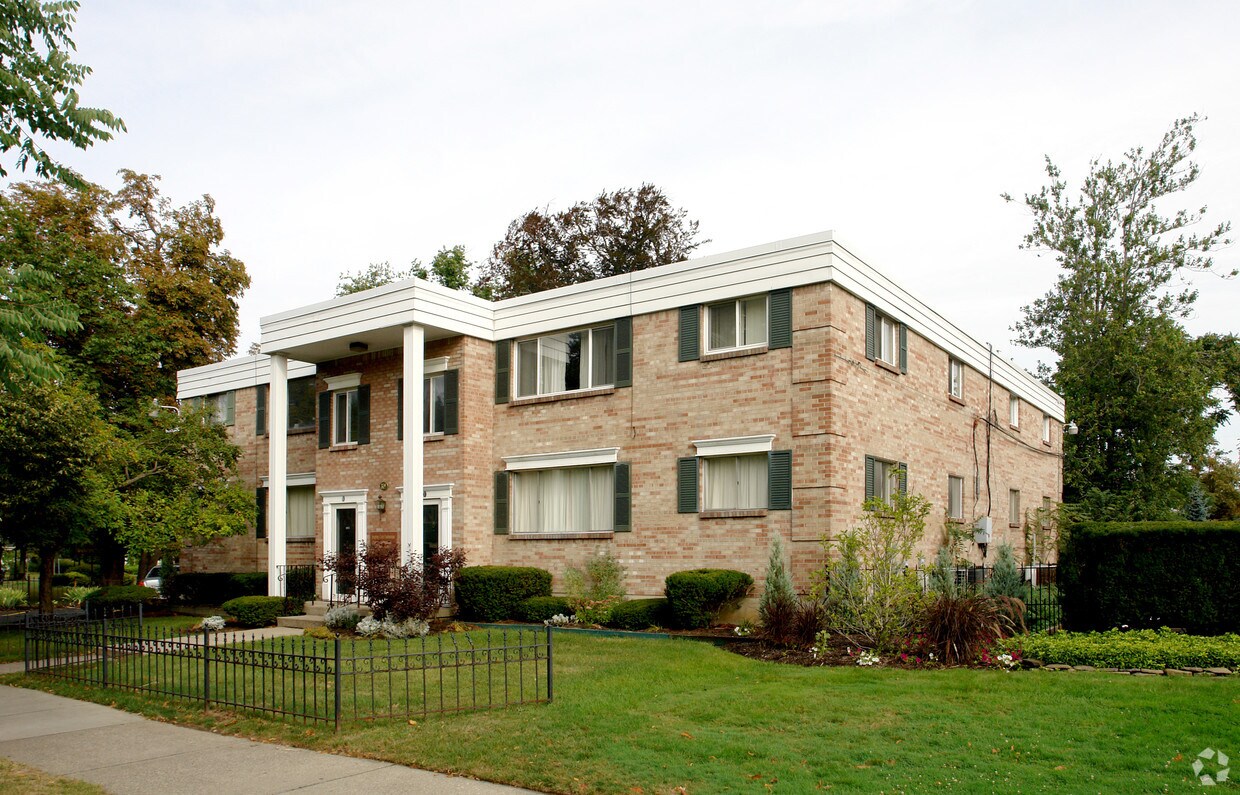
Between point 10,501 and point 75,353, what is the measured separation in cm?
1088

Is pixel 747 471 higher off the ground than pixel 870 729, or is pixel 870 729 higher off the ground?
pixel 747 471

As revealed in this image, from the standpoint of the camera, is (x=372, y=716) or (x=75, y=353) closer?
(x=372, y=716)

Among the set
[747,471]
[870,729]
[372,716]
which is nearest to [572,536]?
[747,471]

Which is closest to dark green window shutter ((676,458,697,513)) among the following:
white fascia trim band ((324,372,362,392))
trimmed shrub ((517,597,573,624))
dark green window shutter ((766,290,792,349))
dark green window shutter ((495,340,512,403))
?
dark green window shutter ((766,290,792,349))

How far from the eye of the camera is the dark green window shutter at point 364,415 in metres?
21.1

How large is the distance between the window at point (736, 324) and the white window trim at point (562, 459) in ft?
9.38

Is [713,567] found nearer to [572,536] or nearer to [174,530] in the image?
[572,536]

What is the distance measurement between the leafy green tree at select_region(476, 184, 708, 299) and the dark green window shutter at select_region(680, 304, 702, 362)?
16373mm

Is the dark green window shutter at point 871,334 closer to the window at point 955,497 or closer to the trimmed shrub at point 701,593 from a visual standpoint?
the trimmed shrub at point 701,593

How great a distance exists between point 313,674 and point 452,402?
1012cm

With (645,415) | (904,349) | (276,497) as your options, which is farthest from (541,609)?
(904,349)

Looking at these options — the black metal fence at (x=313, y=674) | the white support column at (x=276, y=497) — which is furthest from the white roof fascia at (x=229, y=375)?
the black metal fence at (x=313, y=674)

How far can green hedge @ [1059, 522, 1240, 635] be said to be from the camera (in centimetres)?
1233

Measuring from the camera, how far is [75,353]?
84.7ft
